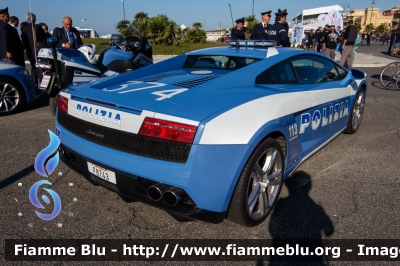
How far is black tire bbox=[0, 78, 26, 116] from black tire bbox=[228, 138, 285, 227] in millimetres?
5229

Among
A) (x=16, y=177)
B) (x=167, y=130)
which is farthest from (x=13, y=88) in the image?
(x=167, y=130)

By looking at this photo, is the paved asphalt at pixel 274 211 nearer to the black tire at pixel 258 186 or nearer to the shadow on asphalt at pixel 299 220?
the shadow on asphalt at pixel 299 220

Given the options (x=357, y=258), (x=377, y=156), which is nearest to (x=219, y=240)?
(x=357, y=258)

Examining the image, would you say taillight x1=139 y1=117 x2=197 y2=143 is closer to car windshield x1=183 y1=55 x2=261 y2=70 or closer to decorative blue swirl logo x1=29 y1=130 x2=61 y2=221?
decorative blue swirl logo x1=29 y1=130 x2=61 y2=221

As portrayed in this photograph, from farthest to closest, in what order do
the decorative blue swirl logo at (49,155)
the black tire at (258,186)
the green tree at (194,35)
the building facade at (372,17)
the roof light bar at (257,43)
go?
the building facade at (372,17), the green tree at (194,35), the roof light bar at (257,43), the decorative blue swirl logo at (49,155), the black tire at (258,186)

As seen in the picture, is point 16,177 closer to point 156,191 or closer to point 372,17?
point 156,191

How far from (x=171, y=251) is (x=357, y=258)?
1309 millimetres

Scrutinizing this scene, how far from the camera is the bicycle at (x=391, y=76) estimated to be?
8.79 m

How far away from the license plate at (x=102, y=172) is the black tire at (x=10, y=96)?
439 centimetres

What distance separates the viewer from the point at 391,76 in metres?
8.95

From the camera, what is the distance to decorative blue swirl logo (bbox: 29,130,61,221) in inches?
114

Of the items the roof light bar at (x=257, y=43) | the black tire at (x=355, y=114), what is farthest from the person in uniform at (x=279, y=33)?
the roof light bar at (x=257, y=43)

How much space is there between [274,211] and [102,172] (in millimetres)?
1501

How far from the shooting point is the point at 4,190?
3.23m
